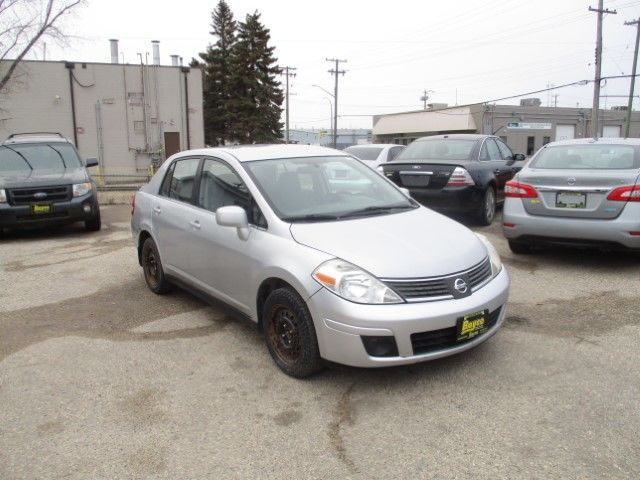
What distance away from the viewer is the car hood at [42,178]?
8.89m

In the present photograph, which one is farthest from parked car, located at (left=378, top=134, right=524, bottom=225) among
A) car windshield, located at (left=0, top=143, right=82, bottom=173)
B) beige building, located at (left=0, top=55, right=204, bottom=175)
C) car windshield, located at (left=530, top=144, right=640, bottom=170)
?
beige building, located at (left=0, top=55, right=204, bottom=175)

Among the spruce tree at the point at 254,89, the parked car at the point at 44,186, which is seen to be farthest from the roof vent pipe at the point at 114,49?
the parked car at the point at 44,186

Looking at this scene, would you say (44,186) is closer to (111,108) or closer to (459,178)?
(459,178)

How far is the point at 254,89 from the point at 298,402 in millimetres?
43562

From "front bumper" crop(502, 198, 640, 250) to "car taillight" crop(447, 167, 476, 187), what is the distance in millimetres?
1870

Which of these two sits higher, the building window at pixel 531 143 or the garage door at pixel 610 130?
the garage door at pixel 610 130

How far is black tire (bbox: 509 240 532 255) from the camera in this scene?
7064 millimetres

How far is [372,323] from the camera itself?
326 centimetres

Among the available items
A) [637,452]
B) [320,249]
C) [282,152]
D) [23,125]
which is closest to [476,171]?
[282,152]

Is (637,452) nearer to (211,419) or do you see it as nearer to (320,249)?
(320,249)

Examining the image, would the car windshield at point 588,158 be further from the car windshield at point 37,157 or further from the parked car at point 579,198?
the car windshield at point 37,157

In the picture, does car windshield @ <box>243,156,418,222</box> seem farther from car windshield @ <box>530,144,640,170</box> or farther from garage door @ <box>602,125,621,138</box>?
garage door @ <box>602,125,621,138</box>

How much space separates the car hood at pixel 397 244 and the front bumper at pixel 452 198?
4512mm

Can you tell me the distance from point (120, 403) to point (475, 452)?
7.11 ft
